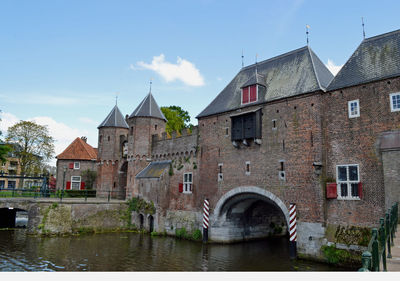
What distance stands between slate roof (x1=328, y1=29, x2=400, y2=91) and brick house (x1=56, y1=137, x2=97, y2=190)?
27.9 meters

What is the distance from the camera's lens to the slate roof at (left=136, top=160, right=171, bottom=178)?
78.9ft

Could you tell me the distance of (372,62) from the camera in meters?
14.7

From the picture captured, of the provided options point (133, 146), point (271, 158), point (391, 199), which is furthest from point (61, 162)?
point (391, 199)

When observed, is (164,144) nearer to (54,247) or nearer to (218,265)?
(54,247)

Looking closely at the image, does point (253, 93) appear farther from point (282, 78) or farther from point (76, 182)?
point (76, 182)

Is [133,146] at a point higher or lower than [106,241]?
higher

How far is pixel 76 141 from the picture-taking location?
3691 centimetres

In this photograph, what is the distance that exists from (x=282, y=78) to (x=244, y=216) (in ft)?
30.8

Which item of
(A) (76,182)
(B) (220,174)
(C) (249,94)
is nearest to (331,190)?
(B) (220,174)

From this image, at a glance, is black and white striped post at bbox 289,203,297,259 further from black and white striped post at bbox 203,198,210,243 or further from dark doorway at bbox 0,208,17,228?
dark doorway at bbox 0,208,17,228

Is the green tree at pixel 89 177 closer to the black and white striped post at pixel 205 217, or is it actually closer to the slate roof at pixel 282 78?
the slate roof at pixel 282 78

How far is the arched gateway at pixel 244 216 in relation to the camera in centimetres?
1819

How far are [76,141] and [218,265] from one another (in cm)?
2810

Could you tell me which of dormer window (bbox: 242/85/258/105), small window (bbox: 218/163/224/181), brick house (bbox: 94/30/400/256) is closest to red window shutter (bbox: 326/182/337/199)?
brick house (bbox: 94/30/400/256)
